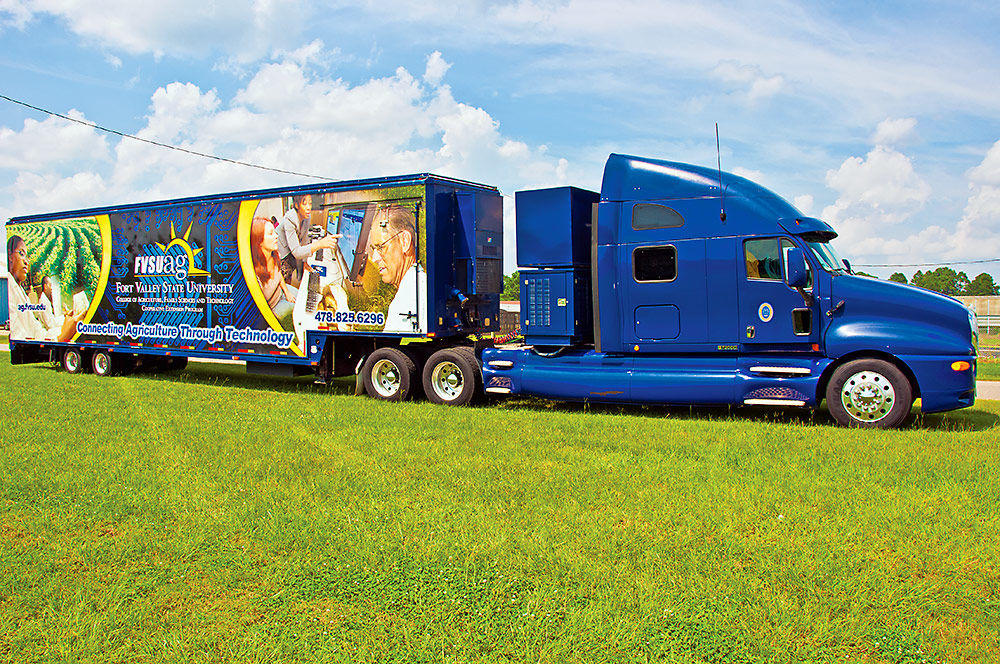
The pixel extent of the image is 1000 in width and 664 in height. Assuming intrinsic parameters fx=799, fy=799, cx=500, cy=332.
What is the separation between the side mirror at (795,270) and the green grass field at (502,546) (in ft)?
6.49

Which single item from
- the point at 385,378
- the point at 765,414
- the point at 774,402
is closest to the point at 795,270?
the point at 774,402

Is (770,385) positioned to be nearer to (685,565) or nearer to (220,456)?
(685,565)

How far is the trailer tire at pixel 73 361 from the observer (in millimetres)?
19172

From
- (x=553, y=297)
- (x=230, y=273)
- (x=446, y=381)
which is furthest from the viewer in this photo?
(x=230, y=273)

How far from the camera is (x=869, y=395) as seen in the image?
10.5 metres

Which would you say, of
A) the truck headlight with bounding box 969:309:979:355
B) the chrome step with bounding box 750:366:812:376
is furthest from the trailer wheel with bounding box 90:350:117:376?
the truck headlight with bounding box 969:309:979:355

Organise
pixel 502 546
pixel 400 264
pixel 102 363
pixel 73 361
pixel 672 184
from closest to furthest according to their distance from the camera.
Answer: pixel 502 546
pixel 672 184
pixel 400 264
pixel 102 363
pixel 73 361

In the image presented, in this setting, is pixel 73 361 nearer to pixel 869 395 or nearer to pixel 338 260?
pixel 338 260

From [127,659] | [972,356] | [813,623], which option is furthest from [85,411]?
[972,356]

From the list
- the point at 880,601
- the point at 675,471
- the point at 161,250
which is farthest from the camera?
the point at 161,250

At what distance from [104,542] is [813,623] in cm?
490

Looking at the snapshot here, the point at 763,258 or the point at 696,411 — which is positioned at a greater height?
the point at 763,258

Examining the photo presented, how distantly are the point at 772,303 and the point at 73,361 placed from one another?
53.7ft

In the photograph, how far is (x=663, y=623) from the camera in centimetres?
446
